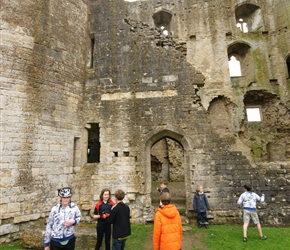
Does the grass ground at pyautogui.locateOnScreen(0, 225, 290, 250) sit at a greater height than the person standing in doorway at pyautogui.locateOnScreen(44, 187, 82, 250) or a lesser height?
lesser

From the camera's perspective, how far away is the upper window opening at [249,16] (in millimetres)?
17109

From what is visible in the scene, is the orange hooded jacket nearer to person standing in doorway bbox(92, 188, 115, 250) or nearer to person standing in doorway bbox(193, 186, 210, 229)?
person standing in doorway bbox(92, 188, 115, 250)

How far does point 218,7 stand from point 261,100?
7.71m

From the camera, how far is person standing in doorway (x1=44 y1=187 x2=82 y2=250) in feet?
12.1

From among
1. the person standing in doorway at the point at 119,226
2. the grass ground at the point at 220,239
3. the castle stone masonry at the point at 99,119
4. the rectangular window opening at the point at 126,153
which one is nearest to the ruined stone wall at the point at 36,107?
the castle stone masonry at the point at 99,119

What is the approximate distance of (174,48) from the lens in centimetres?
993

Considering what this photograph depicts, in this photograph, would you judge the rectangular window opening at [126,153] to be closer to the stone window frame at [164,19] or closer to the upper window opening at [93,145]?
the upper window opening at [93,145]

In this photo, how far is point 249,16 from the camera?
18.2m

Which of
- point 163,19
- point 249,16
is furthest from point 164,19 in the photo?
point 249,16

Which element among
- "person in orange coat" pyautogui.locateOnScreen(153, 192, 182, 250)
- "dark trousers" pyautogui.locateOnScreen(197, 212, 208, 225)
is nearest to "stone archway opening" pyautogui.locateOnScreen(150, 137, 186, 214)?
"dark trousers" pyautogui.locateOnScreen(197, 212, 208, 225)

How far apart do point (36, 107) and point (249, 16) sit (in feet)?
59.5

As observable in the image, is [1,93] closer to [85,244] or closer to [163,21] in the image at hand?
[85,244]

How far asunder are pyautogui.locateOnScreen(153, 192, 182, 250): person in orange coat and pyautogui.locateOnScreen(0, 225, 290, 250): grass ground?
9.29 ft

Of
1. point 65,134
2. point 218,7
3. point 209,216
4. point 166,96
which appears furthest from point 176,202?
point 218,7
